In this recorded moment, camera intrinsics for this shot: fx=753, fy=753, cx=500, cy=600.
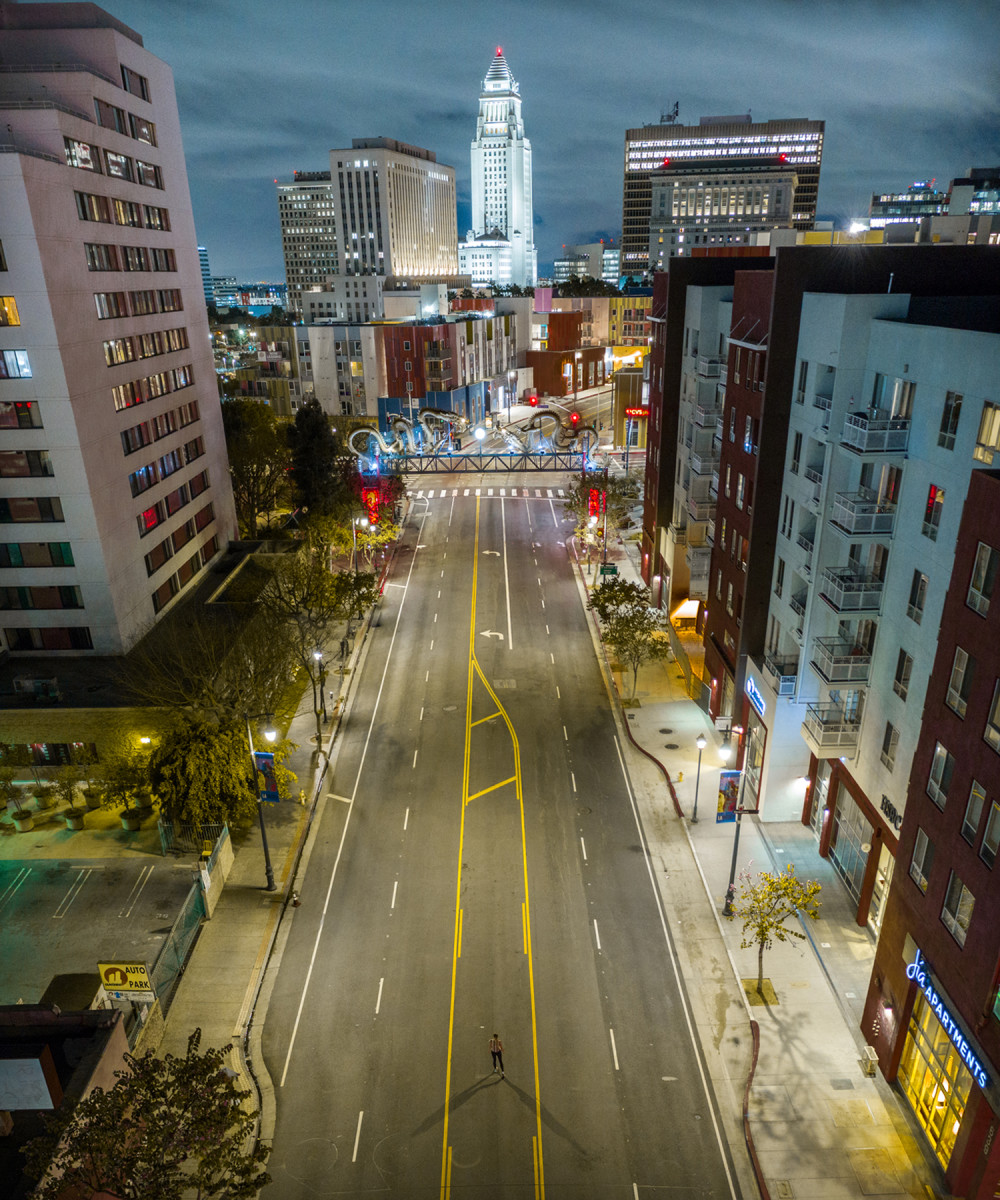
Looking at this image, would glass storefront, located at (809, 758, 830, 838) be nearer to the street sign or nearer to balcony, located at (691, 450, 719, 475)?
balcony, located at (691, 450, 719, 475)

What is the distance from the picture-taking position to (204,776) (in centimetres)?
3144

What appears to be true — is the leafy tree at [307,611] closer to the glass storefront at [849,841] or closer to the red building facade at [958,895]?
the glass storefront at [849,841]

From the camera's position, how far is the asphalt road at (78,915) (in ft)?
90.5

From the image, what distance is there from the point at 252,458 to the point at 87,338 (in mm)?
34099

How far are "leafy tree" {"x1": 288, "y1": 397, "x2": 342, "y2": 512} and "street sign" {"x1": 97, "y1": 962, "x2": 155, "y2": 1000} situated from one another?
4968cm

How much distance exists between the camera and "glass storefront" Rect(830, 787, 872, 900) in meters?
29.7

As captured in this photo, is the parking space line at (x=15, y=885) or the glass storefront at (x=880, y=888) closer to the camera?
the glass storefront at (x=880, y=888)

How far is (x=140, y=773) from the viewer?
33.7 meters

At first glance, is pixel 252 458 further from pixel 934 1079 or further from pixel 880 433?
pixel 934 1079

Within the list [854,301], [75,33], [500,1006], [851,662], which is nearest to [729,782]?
[851,662]

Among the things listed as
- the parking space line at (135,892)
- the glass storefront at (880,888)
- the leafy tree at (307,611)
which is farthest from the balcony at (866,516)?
the parking space line at (135,892)

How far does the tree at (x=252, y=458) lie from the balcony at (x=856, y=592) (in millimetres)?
56293

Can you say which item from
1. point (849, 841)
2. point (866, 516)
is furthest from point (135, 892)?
point (866, 516)

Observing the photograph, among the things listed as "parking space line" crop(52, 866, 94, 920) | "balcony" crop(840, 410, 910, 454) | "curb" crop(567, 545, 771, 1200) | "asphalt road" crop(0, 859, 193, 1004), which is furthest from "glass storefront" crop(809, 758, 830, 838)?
"parking space line" crop(52, 866, 94, 920)
